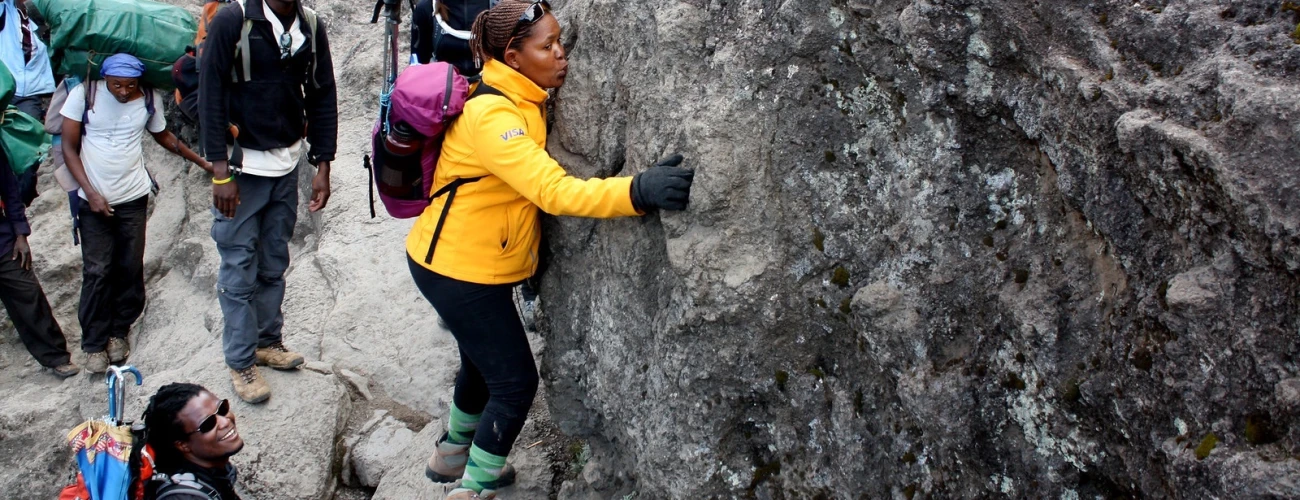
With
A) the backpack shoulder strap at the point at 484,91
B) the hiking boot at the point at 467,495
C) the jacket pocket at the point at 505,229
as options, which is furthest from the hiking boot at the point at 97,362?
the backpack shoulder strap at the point at 484,91

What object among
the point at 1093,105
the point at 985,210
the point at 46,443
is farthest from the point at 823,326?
the point at 46,443

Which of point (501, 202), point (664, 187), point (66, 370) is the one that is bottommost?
point (66, 370)

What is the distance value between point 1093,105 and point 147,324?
8281mm

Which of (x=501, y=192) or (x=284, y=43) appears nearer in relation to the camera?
(x=501, y=192)

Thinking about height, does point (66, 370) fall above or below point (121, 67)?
below

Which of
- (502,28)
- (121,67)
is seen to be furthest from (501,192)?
(121,67)

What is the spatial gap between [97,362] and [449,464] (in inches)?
164

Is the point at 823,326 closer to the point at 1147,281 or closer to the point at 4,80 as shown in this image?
the point at 1147,281

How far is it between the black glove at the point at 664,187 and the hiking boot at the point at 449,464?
2340 millimetres

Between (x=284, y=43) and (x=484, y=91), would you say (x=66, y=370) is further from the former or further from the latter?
(x=484, y=91)

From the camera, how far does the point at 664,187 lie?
4035mm

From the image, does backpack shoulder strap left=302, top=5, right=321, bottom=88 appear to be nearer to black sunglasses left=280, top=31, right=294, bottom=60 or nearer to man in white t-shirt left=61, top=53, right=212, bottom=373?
black sunglasses left=280, top=31, right=294, bottom=60

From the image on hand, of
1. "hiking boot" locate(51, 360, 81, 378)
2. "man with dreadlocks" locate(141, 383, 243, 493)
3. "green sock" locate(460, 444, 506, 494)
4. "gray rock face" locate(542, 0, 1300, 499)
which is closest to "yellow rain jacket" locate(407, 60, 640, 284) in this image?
"gray rock face" locate(542, 0, 1300, 499)

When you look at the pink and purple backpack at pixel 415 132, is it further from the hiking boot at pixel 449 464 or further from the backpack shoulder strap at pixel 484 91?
the hiking boot at pixel 449 464
